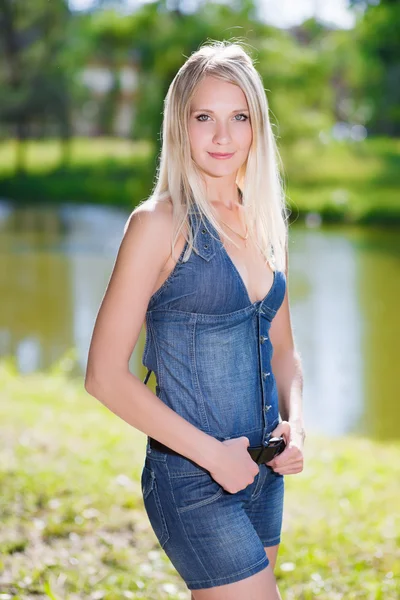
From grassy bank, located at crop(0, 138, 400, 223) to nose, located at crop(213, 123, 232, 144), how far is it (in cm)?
2175

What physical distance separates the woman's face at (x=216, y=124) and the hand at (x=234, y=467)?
0.56m

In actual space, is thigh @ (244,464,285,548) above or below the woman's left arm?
below

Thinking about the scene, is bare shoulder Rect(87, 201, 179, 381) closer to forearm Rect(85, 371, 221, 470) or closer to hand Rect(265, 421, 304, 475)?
forearm Rect(85, 371, 221, 470)

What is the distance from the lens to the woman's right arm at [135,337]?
1786 millimetres

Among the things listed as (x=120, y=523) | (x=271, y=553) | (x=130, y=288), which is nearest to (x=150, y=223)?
(x=130, y=288)

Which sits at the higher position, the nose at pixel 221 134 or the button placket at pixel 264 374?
the nose at pixel 221 134

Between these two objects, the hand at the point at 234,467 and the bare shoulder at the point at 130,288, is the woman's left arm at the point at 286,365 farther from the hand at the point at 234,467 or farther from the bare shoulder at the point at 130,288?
the bare shoulder at the point at 130,288

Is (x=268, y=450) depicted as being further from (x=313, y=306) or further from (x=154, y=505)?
(x=313, y=306)

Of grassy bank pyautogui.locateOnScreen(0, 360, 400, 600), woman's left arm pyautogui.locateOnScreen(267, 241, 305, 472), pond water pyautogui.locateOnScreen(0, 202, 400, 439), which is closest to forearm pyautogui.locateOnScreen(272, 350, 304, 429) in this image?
woman's left arm pyautogui.locateOnScreen(267, 241, 305, 472)

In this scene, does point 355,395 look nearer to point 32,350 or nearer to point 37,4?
point 32,350

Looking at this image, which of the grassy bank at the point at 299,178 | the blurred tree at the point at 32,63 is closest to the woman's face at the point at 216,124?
the grassy bank at the point at 299,178

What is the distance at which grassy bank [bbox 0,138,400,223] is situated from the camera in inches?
968

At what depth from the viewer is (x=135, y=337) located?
1.82 m

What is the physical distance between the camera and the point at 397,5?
27.0 meters
